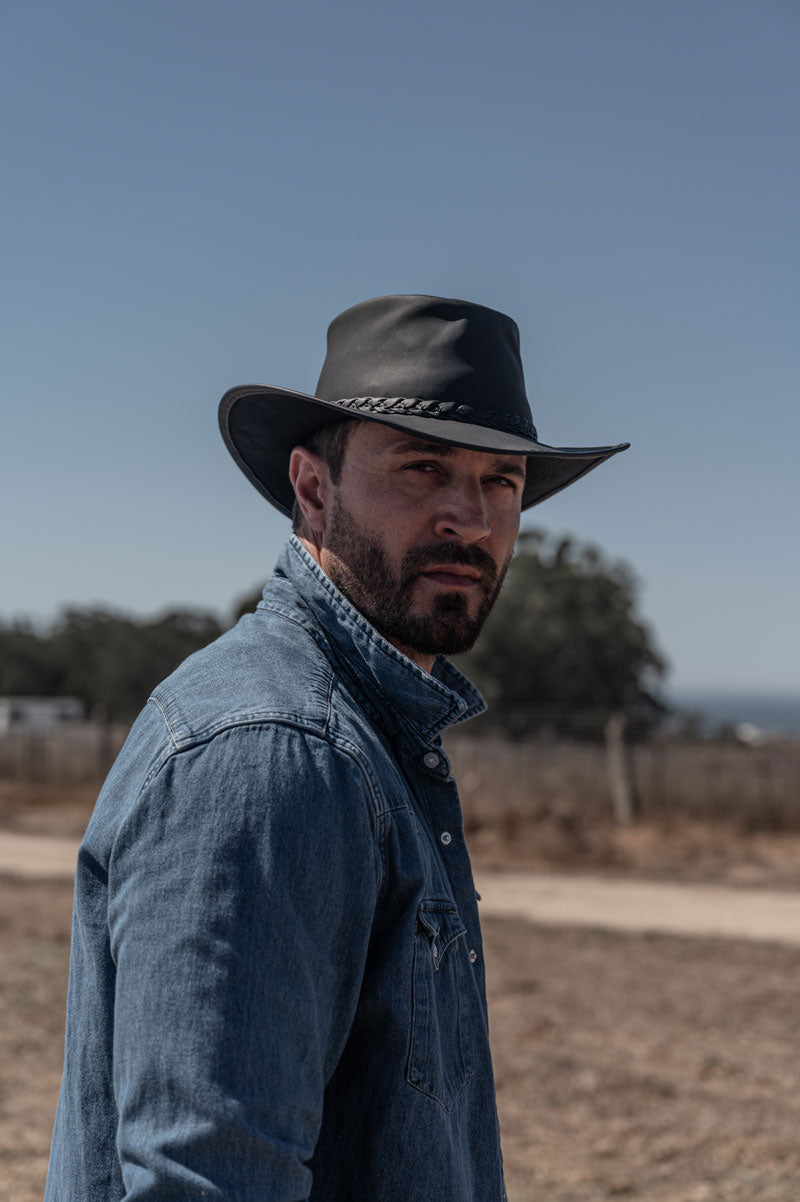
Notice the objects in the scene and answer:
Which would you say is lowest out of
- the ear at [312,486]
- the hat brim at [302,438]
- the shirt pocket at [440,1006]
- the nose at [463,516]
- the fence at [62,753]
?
the fence at [62,753]

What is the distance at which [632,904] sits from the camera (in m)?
10.1

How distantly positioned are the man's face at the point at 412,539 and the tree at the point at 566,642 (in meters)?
23.2

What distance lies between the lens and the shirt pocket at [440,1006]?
4.21 ft

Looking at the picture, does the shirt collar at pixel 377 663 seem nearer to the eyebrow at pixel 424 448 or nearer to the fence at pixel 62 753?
the eyebrow at pixel 424 448

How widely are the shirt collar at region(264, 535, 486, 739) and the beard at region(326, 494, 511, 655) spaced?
0.13 feet

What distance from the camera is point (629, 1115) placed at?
4.96 meters

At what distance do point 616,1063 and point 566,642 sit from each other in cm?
2159

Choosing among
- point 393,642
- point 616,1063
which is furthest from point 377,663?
point 616,1063

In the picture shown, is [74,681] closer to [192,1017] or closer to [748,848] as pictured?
[748,848]

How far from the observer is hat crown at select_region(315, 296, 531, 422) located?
62.2 inches

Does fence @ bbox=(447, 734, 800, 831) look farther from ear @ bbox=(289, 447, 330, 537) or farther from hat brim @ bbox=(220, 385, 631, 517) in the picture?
ear @ bbox=(289, 447, 330, 537)

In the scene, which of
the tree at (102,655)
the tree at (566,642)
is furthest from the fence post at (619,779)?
the tree at (102,655)

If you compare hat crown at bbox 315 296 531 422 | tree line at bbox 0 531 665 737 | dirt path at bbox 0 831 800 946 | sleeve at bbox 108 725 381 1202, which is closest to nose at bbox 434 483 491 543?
hat crown at bbox 315 296 531 422

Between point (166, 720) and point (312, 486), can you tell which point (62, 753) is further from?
point (166, 720)
